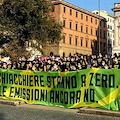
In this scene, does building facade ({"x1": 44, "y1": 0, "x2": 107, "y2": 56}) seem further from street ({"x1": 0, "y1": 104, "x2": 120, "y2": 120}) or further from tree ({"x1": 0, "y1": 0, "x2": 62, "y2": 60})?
street ({"x1": 0, "y1": 104, "x2": 120, "y2": 120})

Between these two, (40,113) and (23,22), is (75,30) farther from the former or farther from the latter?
(40,113)

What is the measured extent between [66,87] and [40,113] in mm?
1642

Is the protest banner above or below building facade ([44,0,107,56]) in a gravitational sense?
below

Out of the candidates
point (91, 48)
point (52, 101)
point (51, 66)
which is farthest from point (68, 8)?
point (52, 101)

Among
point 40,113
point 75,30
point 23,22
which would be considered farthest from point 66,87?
point 75,30

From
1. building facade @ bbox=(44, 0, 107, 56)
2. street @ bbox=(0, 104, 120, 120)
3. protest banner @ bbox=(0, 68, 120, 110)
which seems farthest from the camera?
building facade @ bbox=(44, 0, 107, 56)

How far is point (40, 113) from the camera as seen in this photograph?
1022 cm

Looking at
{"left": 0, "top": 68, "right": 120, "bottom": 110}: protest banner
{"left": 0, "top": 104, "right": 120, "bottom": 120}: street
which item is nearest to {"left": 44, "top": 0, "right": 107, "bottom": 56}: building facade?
{"left": 0, "top": 68, "right": 120, "bottom": 110}: protest banner

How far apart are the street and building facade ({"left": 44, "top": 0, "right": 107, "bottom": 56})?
5111 cm

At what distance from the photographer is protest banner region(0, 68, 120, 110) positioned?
10328mm

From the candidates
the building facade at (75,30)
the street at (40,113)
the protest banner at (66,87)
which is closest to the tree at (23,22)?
the protest banner at (66,87)

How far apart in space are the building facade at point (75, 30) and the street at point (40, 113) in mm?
51114

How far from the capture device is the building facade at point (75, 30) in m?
66.9

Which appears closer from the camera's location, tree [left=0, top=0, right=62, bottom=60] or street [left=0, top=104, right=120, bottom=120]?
street [left=0, top=104, right=120, bottom=120]
